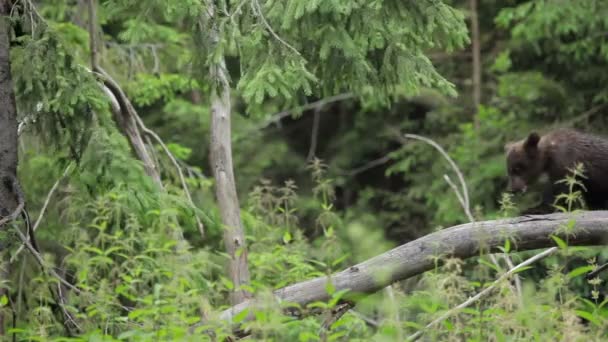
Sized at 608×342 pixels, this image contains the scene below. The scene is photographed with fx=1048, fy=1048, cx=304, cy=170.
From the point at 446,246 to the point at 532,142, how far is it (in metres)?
3.73

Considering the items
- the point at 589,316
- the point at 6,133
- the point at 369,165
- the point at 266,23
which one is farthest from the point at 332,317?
the point at 369,165

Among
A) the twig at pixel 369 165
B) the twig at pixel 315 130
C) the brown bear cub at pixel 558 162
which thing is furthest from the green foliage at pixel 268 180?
the twig at pixel 315 130

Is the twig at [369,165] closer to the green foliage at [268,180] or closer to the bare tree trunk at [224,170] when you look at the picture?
the green foliage at [268,180]

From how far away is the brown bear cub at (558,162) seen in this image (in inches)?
365

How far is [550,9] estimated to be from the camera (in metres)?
13.4

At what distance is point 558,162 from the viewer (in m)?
9.69

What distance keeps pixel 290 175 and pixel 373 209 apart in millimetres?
2117

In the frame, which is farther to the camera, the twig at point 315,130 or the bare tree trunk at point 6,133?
the twig at point 315,130

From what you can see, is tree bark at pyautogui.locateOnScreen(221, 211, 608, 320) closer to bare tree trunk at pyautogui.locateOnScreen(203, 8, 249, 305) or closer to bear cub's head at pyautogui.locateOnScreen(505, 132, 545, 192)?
bare tree trunk at pyautogui.locateOnScreen(203, 8, 249, 305)

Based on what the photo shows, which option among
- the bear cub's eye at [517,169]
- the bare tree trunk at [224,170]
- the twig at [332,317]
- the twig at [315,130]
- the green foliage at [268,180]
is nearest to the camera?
the twig at [332,317]

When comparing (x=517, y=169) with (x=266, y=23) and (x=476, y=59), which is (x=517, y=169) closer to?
(x=266, y=23)

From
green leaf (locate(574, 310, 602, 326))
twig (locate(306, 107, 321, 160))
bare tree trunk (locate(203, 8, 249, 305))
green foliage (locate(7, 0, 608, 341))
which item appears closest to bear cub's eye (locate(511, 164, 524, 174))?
green foliage (locate(7, 0, 608, 341))

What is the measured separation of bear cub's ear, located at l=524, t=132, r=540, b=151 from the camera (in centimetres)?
988

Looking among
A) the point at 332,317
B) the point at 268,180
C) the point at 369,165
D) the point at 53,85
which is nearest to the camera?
the point at 332,317
